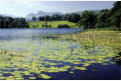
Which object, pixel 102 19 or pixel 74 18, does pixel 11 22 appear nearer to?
pixel 74 18

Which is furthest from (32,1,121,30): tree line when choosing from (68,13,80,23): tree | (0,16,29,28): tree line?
(0,16,29,28): tree line

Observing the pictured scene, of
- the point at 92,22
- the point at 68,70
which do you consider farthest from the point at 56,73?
the point at 92,22

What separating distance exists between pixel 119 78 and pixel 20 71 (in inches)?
227

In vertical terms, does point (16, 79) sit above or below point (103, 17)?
below

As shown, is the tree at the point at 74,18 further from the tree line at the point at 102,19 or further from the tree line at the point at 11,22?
the tree line at the point at 11,22

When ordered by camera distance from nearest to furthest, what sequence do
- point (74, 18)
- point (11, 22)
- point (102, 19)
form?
point (102, 19) < point (11, 22) < point (74, 18)

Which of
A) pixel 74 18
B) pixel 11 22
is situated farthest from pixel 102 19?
pixel 11 22

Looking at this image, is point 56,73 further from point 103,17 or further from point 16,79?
point 103,17

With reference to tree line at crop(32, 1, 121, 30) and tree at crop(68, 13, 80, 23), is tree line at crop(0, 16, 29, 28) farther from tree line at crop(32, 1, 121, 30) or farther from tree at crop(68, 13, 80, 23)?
tree line at crop(32, 1, 121, 30)

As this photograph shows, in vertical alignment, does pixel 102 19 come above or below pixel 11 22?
below

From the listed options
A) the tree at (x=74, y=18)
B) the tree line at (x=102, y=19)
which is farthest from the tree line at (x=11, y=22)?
the tree line at (x=102, y=19)

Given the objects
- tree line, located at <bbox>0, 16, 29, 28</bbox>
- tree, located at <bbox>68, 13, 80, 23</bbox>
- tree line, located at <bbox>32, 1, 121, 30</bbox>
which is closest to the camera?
tree line, located at <bbox>32, 1, 121, 30</bbox>

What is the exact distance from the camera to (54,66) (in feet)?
33.5

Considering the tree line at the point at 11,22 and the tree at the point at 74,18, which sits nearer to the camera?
the tree line at the point at 11,22
